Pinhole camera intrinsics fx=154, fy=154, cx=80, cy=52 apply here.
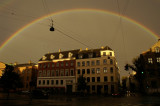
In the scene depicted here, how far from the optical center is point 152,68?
51.2m

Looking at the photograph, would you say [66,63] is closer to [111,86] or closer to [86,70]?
[86,70]

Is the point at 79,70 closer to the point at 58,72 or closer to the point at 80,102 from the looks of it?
the point at 58,72

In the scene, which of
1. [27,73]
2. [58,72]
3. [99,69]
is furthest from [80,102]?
[27,73]

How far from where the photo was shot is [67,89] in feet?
191

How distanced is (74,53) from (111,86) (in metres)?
20.0

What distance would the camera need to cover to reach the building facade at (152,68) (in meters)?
48.7

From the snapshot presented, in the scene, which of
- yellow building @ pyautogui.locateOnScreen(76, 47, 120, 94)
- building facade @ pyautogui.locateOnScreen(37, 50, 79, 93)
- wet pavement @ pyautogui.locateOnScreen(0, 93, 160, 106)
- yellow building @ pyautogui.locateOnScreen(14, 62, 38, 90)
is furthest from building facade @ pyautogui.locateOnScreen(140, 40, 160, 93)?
yellow building @ pyautogui.locateOnScreen(14, 62, 38, 90)

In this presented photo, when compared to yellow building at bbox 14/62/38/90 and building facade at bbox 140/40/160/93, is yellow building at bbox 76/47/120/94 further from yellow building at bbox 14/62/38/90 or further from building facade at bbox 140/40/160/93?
yellow building at bbox 14/62/38/90

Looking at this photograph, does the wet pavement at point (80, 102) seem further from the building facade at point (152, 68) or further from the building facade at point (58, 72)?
the building facade at point (58, 72)

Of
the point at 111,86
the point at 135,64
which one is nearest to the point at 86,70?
the point at 111,86

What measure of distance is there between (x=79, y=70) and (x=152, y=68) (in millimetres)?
25618

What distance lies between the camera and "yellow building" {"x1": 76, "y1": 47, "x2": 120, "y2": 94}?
175 feet

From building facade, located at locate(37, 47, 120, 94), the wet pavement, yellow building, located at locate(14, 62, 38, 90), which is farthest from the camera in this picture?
yellow building, located at locate(14, 62, 38, 90)

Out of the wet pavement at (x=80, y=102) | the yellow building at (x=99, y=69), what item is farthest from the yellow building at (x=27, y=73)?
the wet pavement at (x=80, y=102)
